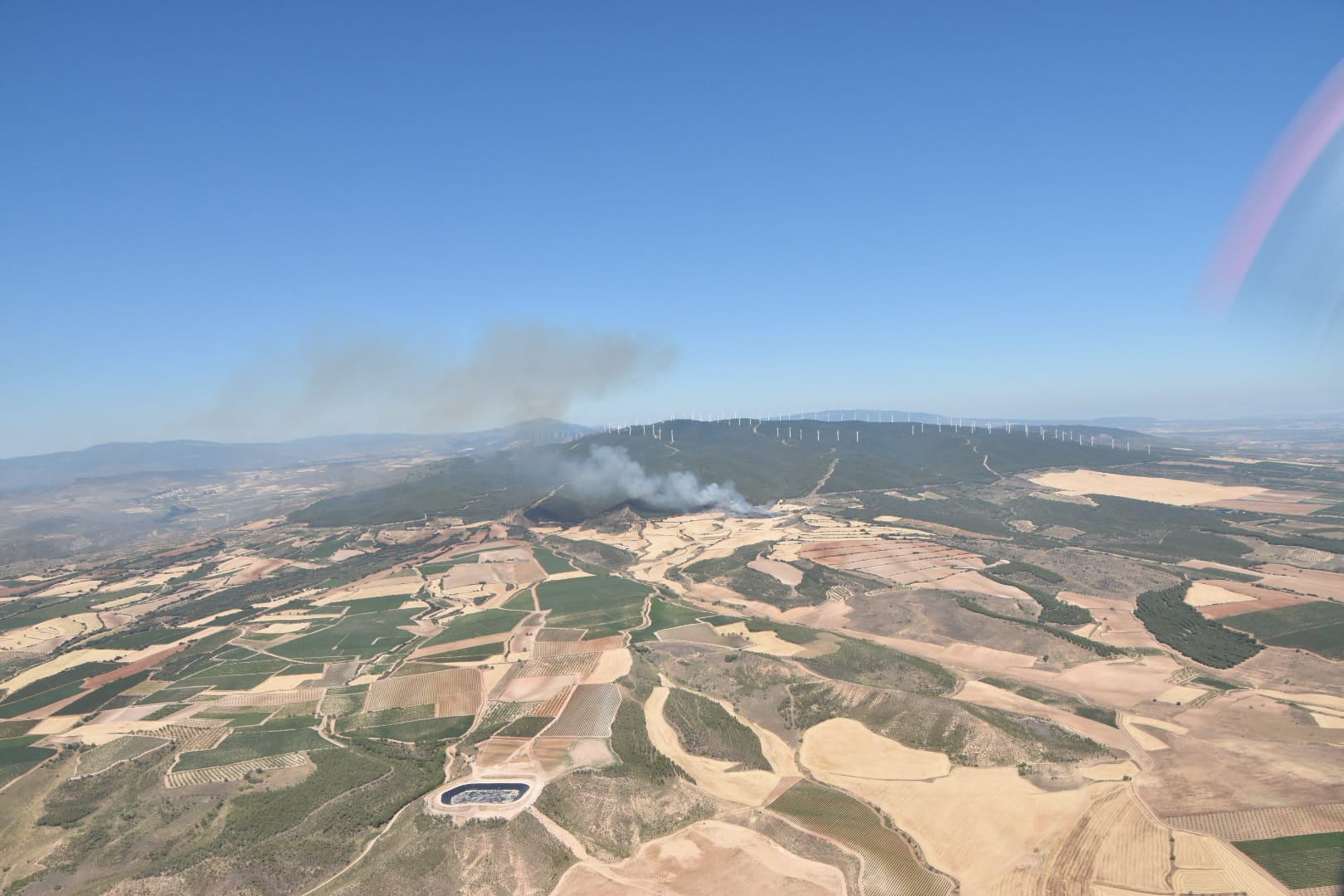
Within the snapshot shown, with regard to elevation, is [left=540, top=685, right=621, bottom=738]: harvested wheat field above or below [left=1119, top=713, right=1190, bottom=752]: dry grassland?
above

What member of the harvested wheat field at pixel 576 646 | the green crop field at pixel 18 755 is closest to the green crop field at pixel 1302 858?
the harvested wheat field at pixel 576 646

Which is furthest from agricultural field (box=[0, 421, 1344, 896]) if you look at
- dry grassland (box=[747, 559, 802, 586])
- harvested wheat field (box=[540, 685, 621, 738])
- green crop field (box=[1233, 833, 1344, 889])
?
dry grassland (box=[747, 559, 802, 586])

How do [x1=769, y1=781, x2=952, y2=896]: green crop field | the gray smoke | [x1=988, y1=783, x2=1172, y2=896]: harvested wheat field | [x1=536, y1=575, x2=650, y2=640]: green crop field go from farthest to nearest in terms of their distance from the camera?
the gray smoke, [x1=536, y1=575, x2=650, y2=640]: green crop field, [x1=769, y1=781, x2=952, y2=896]: green crop field, [x1=988, y1=783, x2=1172, y2=896]: harvested wheat field

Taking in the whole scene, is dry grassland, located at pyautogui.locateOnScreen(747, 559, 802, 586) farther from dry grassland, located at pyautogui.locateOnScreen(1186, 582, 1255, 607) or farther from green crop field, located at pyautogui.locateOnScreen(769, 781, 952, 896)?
green crop field, located at pyautogui.locateOnScreen(769, 781, 952, 896)

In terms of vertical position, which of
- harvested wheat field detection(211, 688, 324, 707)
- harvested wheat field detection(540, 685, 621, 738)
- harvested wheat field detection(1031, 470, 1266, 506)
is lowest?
harvested wheat field detection(211, 688, 324, 707)

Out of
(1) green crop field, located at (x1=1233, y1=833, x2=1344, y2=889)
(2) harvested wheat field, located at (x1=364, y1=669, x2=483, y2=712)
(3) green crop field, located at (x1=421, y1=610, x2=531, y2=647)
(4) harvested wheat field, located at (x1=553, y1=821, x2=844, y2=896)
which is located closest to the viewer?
(1) green crop field, located at (x1=1233, y1=833, x2=1344, y2=889)
